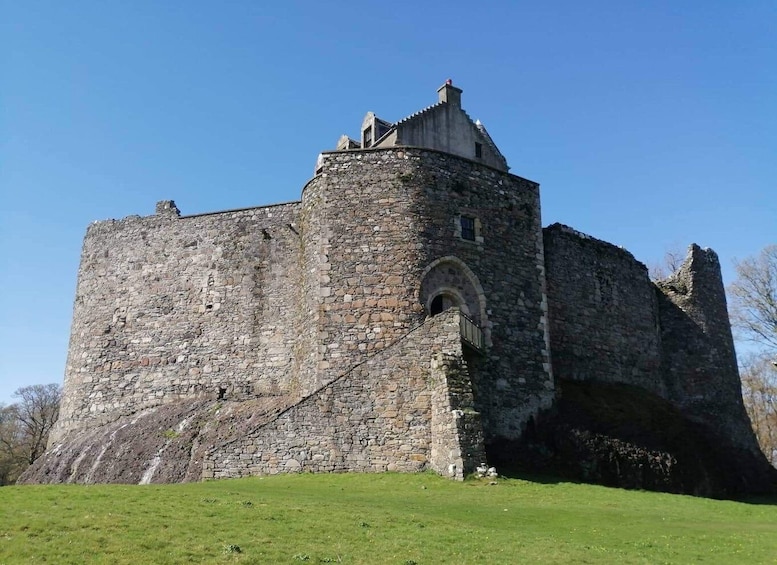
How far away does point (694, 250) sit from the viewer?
133 feet

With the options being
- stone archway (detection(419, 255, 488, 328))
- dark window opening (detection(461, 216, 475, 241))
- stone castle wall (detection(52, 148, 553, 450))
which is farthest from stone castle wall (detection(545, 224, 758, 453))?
dark window opening (detection(461, 216, 475, 241))

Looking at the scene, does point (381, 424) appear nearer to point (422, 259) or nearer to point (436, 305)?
point (436, 305)

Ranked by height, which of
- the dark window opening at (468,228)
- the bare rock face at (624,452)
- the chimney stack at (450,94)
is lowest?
the bare rock face at (624,452)

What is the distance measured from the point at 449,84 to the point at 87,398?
23.1m

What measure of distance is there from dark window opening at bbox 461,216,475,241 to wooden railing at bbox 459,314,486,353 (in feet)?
11.3

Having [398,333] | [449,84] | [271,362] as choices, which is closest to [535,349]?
[398,333]

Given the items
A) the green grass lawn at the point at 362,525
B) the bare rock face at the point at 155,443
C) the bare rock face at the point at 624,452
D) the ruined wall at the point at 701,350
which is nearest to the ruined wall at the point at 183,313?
the bare rock face at the point at 155,443

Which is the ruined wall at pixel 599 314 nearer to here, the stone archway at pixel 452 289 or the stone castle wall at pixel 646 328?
the stone castle wall at pixel 646 328

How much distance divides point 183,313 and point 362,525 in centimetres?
1973

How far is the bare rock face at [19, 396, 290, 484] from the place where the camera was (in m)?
26.6

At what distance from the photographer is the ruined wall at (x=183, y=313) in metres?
30.2

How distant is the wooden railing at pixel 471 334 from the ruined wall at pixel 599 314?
20.6 feet

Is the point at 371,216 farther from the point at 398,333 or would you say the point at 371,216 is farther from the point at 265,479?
the point at 265,479

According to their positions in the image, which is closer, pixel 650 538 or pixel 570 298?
pixel 650 538
